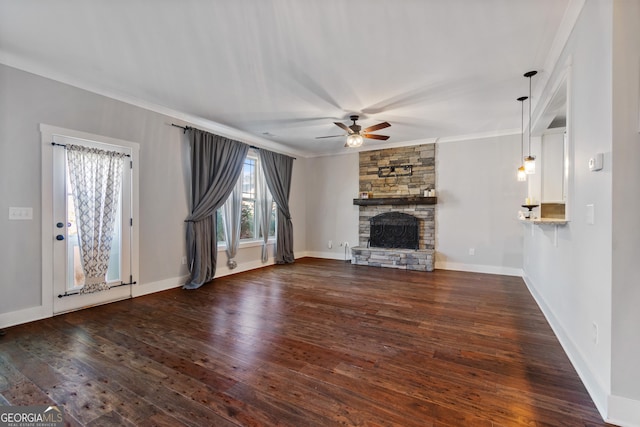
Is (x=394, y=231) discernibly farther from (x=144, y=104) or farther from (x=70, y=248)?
(x=70, y=248)

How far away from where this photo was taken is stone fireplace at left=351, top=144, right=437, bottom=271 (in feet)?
19.8

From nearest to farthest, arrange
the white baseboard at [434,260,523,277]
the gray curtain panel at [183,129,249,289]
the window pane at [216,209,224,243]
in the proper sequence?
1. the gray curtain panel at [183,129,249,289]
2. the window pane at [216,209,224,243]
3. the white baseboard at [434,260,523,277]

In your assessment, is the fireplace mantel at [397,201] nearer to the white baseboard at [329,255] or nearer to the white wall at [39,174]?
the white baseboard at [329,255]

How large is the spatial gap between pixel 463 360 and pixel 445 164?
4.53 m

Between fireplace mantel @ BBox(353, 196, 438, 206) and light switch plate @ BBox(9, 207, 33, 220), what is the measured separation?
545 cm

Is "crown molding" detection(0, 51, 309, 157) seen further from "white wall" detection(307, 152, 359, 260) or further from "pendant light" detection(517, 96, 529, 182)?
"pendant light" detection(517, 96, 529, 182)

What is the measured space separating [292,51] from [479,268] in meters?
5.18

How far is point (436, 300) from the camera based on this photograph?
384cm

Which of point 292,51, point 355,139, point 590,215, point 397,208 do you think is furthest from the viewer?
point 397,208

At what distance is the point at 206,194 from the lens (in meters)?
4.78

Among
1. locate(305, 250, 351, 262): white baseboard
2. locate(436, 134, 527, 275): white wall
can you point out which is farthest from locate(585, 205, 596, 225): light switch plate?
locate(305, 250, 351, 262): white baseboard

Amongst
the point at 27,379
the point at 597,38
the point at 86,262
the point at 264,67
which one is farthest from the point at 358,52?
the point at 86,262

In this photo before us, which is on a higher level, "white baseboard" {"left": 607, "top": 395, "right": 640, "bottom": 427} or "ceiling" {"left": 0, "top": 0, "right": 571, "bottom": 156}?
"ceiling" {"left": 0, "top": 0, "right": 571, "bottom": 156}

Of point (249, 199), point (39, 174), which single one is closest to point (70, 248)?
point (39, 174)
